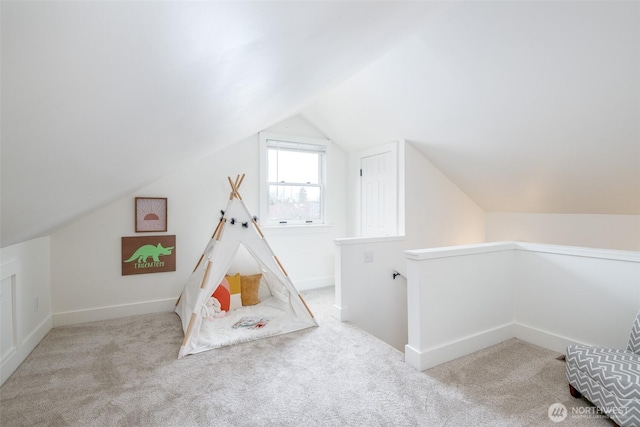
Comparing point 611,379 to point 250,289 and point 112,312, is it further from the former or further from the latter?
point 112,312

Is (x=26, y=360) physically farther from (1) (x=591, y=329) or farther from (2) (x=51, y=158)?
(1) (x=591, y=329)

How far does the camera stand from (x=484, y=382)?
2029mm

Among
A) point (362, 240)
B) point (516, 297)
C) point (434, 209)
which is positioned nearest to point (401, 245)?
point (362, 240)

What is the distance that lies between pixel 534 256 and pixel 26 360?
14.5 feet

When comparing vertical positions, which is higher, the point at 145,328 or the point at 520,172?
the point at 520,172

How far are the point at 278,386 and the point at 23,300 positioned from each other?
2236mm

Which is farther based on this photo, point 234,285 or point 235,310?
point 234,285

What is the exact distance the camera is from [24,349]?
7.60ft

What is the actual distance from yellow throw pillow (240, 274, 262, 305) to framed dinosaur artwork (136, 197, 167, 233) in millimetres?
1132

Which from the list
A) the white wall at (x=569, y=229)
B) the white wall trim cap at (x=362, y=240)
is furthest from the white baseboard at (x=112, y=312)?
the white wall at (x=569, y=229)

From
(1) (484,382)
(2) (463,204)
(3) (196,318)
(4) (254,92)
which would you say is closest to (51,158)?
(4) (254,92)

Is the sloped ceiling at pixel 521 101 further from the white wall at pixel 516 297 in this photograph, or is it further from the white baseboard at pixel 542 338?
the white baseboard at pixel 542 338

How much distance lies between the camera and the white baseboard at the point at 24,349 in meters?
2.02

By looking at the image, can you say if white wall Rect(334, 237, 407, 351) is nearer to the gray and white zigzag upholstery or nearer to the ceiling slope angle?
the gray and white zigzag upholstery
